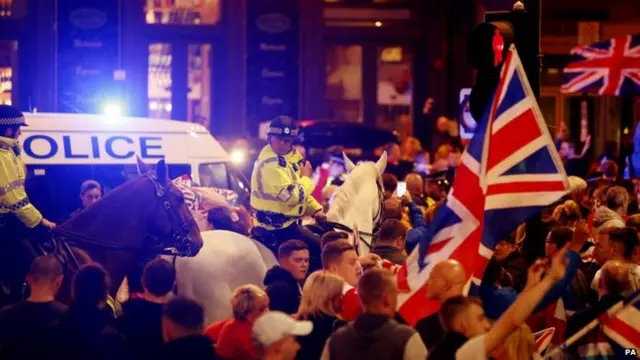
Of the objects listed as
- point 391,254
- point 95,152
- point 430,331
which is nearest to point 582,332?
point 430,331

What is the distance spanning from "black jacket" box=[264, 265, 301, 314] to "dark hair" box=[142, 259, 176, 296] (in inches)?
29.7

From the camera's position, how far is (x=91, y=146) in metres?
15.6

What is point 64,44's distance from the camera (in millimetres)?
28766

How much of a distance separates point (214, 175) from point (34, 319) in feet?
27.8

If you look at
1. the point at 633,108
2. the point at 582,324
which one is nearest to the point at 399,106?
the point at 633,108

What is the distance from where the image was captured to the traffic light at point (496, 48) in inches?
414

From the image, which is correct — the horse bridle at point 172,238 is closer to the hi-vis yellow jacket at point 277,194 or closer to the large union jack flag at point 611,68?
the hi-vis yellow jacket at point 277,194

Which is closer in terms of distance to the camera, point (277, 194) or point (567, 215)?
point (277, 194)

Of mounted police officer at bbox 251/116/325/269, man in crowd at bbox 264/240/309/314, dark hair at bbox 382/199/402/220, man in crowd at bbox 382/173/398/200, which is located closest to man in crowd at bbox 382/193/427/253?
dark hair at bbox 382/199/402/220

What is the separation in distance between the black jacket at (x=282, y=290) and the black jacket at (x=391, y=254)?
1603 mm

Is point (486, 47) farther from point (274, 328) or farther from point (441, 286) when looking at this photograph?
point (274, 328)

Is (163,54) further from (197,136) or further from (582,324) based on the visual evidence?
(582,324)

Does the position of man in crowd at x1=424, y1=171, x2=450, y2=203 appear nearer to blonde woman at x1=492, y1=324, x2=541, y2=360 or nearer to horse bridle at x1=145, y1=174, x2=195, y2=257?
horse bridle at x1=145, y1=174, x2=195, y2=257

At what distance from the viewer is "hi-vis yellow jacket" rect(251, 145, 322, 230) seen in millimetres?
12383
